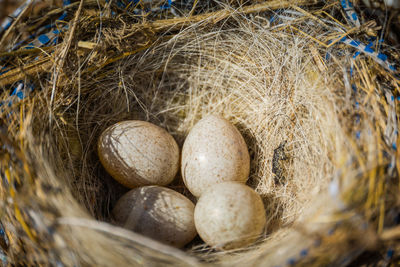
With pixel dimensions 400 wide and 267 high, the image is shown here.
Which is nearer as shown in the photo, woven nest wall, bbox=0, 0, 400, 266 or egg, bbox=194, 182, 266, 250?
woven nest wall, bbox=0, 0, 400, 266

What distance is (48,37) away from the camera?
5.54 ft

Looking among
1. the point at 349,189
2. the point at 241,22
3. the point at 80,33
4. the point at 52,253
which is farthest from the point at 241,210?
the point at 80,33

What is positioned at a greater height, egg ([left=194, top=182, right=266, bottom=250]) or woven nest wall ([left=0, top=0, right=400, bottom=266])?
woven nest wall ([left=0, top=0, right=400, bottom=266])

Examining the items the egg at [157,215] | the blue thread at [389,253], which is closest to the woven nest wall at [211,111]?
the blue thread at [389,253]

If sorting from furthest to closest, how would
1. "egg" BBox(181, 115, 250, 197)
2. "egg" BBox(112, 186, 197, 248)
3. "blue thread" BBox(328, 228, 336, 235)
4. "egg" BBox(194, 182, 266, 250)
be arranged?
"egg" BBox(181, 115, 250, 197), "egg" BBox(112, 186, 197, 248), "egg" BBox(194, 182, 266, 250), "blue thread" BBox(328, 228, 336, 235)

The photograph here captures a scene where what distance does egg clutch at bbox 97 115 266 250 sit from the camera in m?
1.36

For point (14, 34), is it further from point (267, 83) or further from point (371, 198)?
point (371, 198)

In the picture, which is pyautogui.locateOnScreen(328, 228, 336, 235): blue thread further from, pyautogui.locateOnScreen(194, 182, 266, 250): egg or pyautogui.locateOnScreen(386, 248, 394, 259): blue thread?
pyautogui.locateOnScreen(194, 182, 266, 250): egg

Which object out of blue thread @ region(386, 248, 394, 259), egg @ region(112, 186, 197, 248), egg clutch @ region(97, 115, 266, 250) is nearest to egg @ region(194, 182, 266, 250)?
egg clutch @ region(97, 115, 266, 250)

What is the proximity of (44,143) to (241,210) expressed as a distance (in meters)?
0.93

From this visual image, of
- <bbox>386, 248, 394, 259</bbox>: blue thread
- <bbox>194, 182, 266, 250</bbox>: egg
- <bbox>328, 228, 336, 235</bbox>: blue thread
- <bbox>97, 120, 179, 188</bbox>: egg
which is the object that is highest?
<bbox>97, 120, 179, 188</bbox>: egg

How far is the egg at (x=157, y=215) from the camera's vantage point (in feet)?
4.78

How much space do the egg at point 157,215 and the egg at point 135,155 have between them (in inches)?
4.0

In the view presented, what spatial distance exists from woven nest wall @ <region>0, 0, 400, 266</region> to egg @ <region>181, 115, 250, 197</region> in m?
0.20
